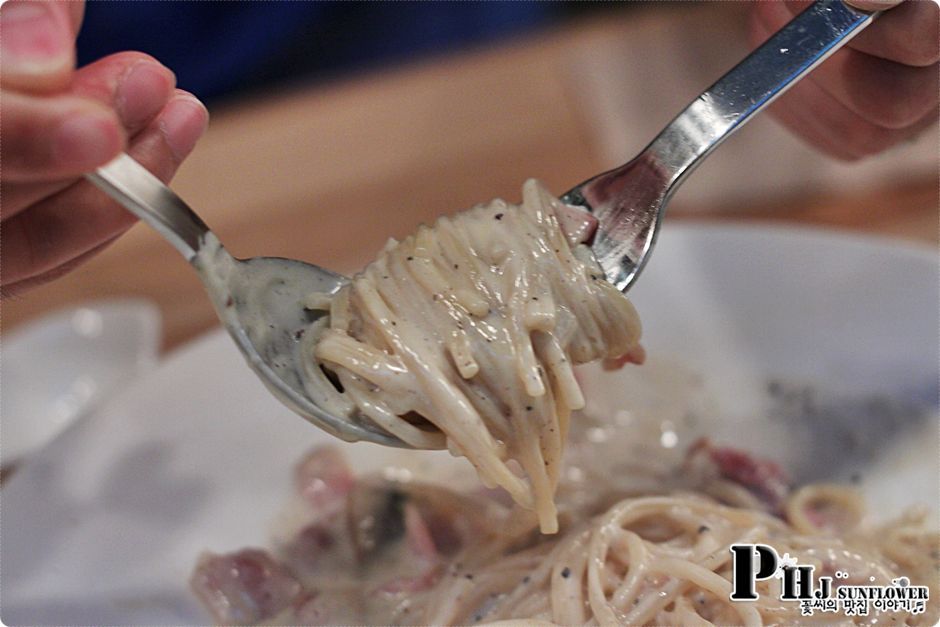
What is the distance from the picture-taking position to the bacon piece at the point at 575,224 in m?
1.34

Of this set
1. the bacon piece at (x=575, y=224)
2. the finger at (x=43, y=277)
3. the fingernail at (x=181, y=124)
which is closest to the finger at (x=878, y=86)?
the bacon piece at (x=575, y=224)

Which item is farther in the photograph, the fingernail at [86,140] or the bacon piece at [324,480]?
the bacon piece at [324,480]

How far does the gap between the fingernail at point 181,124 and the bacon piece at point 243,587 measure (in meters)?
0.70

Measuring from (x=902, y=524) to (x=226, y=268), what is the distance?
4.14ft

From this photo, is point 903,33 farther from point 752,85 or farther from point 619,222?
point 619,222

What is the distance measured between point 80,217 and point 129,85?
0.21 metres

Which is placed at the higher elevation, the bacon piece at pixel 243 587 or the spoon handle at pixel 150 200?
the spoon handle at pixel 150 200

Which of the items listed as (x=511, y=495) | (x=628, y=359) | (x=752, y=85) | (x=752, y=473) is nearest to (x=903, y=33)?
(x=752, y=85)

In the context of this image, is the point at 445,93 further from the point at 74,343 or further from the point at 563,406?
the point at 563,406

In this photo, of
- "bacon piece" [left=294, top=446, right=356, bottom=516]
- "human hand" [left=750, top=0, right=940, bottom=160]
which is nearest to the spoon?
"human hand" [left=750, top=0, right=940, bottom=160]

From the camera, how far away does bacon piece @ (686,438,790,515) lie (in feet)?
5.50

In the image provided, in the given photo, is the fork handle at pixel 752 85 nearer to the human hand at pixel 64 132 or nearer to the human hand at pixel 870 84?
the human hand at pixel 870 84

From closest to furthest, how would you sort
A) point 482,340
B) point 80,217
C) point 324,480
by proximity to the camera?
1. point 482,340
2. point 80,217
3. point 324,480

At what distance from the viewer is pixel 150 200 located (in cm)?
111
